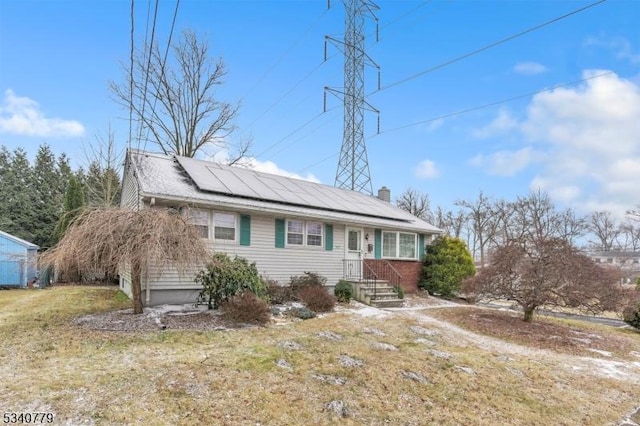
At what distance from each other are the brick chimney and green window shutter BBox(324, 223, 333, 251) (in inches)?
314

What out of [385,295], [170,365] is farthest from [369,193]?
[170,365]

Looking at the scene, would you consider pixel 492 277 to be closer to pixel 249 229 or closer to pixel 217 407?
pixel 249 229

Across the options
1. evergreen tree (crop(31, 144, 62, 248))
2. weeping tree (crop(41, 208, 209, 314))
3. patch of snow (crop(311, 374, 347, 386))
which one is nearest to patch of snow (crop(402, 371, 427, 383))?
patch of snow (crop(311, 374, 347, 386))

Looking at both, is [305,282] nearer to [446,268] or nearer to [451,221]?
[446,268]

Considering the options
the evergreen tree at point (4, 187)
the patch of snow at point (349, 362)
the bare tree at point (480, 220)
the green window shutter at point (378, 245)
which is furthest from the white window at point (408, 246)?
the bare tree at point (480, 220)

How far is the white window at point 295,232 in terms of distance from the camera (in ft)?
41.2

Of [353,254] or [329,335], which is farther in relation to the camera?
[353,254]

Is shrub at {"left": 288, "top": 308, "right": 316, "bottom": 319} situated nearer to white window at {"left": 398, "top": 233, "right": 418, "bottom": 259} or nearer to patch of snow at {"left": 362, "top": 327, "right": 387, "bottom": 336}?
patch of snow at {"left": 362, "top": 327, "right": 387, "bottom": 336}

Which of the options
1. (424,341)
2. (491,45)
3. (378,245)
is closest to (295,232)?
(378,245)

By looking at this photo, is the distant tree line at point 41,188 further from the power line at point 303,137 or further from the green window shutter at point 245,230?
the green window shutter at point 245,230

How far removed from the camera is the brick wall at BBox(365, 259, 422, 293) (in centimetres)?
1592

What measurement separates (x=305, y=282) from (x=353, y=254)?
316cm

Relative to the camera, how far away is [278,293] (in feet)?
36.3

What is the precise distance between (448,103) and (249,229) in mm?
9893
